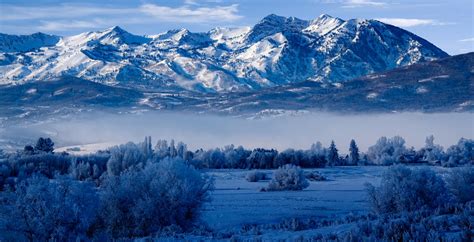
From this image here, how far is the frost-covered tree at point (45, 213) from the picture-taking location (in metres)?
17.3

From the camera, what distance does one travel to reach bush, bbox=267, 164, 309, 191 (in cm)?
3309

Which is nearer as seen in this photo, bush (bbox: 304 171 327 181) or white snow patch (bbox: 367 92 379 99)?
bush (bbox: 304 171 327 181)

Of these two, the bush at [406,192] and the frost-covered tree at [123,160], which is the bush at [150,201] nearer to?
the bush at [406,192]

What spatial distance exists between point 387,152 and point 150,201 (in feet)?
151

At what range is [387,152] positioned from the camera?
63.2 m

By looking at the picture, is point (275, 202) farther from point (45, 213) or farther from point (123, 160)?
point (123, 160)

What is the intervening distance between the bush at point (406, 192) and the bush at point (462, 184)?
2.95 feet

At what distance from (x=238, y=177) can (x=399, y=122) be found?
98.8 m

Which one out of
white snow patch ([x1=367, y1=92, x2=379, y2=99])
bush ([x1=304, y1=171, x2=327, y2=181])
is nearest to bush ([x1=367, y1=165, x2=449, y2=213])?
bush ([x1=304, y1=171, x2=327, y2=181])

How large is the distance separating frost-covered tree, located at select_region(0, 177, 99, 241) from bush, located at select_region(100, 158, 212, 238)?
107 centimetres

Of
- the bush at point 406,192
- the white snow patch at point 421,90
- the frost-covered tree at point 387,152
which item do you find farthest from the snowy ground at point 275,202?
the white snow patch at point 421,90

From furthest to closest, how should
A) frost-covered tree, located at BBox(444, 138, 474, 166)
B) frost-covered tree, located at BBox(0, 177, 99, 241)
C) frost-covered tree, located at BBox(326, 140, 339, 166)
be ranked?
frost-covered tree, located at BBox(326, 140, 339, 166) → frost-covered tree, located at BBox(444, 138, 474, 166) → frost-covered tree, located at BBox(0, 177, 99, 241)

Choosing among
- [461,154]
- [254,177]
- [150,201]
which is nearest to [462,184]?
[150,201]

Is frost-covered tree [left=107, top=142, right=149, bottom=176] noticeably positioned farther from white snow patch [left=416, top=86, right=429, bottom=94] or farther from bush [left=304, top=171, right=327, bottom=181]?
white snow patch [left=416, top=86, right=429, bottom=94]
